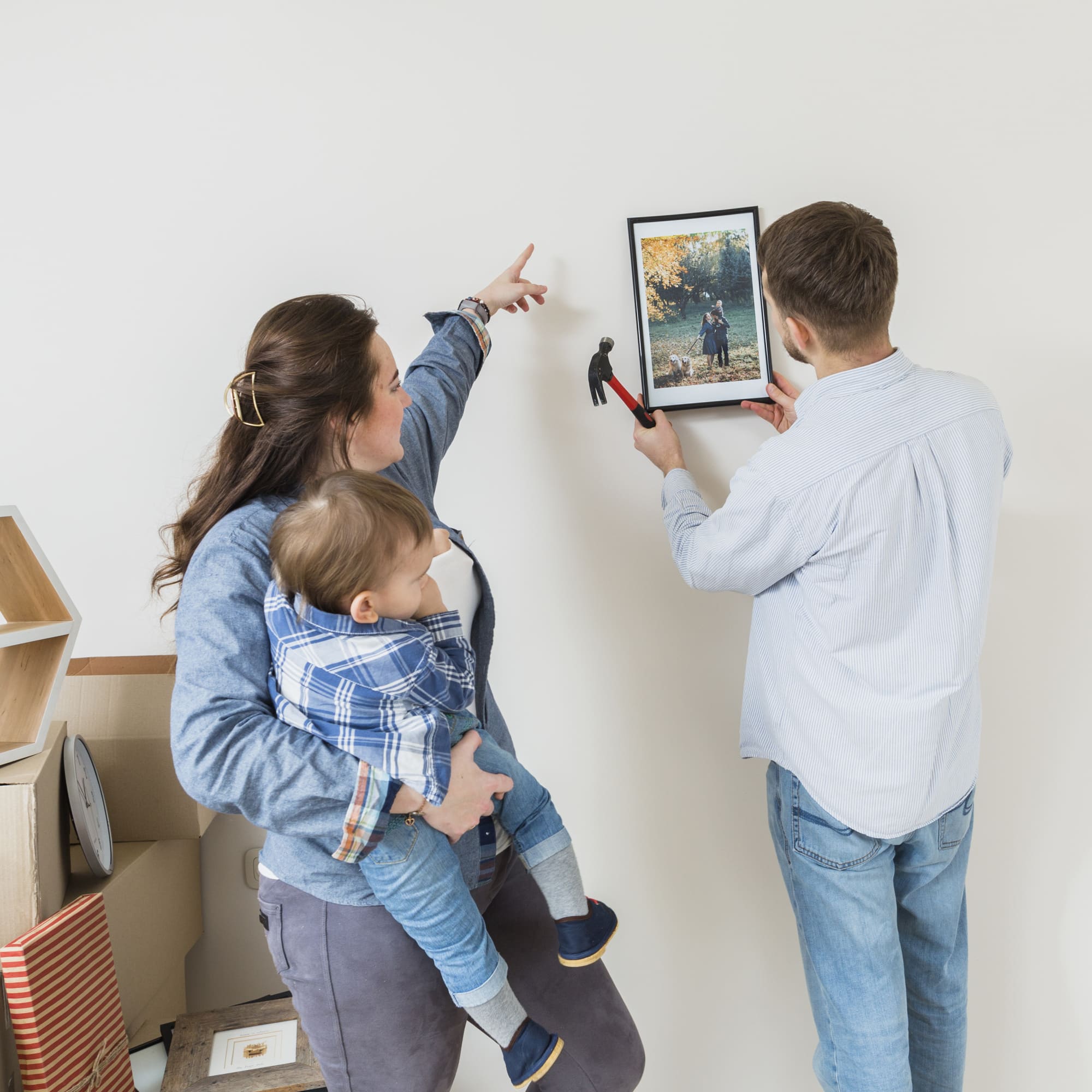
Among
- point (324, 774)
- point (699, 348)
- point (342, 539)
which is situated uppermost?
point (699, 348)

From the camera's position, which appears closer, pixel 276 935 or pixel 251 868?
pixel 276 935

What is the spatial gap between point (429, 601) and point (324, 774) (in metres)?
0.27

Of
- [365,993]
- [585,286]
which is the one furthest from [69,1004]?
[585,286]

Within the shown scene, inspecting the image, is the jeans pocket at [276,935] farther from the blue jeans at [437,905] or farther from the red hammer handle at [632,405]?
the red hammer handle at [632,405]

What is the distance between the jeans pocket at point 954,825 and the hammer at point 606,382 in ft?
2.85

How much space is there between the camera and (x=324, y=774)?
41.5 inches

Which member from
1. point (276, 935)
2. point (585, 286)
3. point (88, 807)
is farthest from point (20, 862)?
point (585, 286)

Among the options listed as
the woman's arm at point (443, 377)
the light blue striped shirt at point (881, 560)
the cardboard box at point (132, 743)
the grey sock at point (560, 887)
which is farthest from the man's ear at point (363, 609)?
the cardboard box at point (132, 743)

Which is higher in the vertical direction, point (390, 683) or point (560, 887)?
point (390, 683)

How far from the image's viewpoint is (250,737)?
3.43 feet

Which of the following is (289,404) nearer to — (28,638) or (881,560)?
(28,638)

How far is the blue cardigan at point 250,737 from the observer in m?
1.04

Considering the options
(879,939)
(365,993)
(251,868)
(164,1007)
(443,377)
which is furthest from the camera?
(251,868)

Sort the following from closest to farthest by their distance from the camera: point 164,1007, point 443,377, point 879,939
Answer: point 879,939 < point 443,377 < point 164,1007
